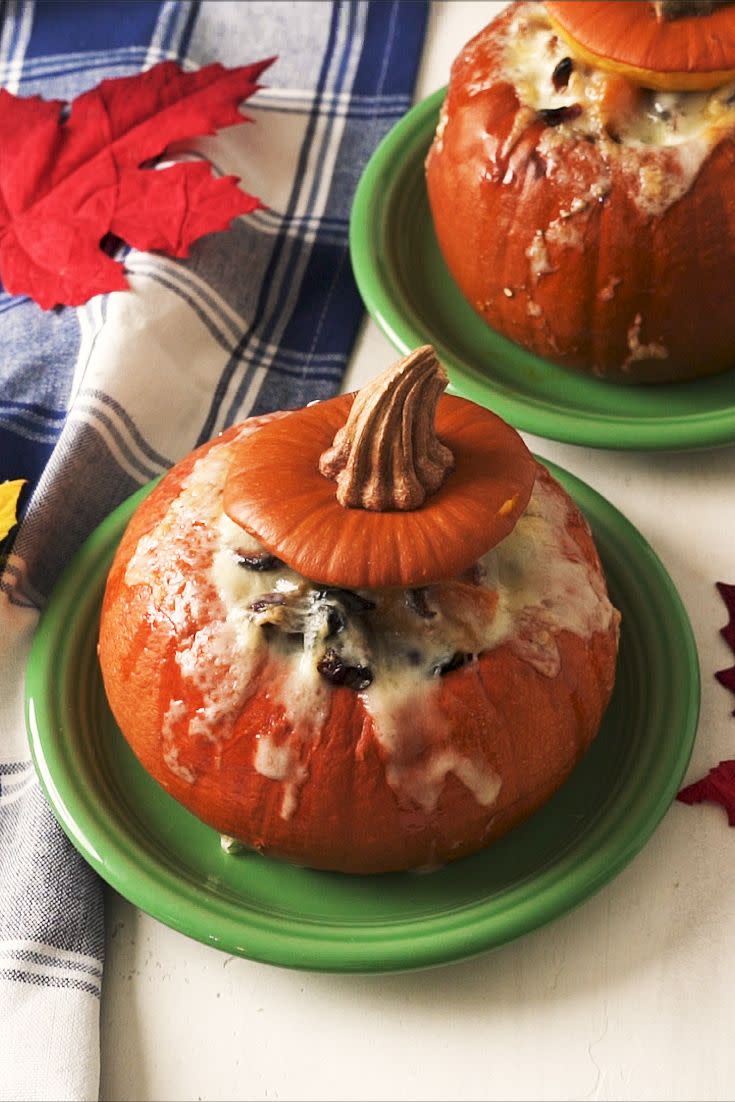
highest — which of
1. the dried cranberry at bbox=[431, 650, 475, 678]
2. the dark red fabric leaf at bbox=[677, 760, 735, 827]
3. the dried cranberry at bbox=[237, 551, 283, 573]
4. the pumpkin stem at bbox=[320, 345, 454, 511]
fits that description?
the pumpkin stem at bbox=[320, 345, 454, 511]

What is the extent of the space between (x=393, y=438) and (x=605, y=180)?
56 cm

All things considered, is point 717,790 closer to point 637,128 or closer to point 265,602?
point 265,602

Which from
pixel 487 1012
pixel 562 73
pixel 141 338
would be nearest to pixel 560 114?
pixel 562 73

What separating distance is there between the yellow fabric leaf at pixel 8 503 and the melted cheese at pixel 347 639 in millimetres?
333

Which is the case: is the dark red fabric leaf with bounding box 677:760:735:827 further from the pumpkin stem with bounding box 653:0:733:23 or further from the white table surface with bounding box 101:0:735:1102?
the pumpkin stem with bounding box 653:0:733:23

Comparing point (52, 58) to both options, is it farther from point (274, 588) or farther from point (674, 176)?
point (274, 588)

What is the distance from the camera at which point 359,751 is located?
135 cm

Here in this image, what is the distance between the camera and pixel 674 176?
171cm

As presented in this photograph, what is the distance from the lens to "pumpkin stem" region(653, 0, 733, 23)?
1692 millimetres

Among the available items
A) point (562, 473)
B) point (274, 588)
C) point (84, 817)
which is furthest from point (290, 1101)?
point (562, 473)

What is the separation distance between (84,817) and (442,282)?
3.19ft

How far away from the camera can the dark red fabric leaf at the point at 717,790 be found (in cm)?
155

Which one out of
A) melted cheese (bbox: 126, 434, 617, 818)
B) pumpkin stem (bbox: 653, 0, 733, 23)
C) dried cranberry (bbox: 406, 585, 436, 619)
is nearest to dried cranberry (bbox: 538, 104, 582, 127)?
pumpkin stem (bbox: 653, 0, 733, 23)

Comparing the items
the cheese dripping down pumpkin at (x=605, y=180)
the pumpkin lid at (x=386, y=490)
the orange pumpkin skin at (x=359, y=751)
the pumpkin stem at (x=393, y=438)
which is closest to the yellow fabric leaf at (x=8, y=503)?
the orange pumpkin skin at (x=359, y=751)
